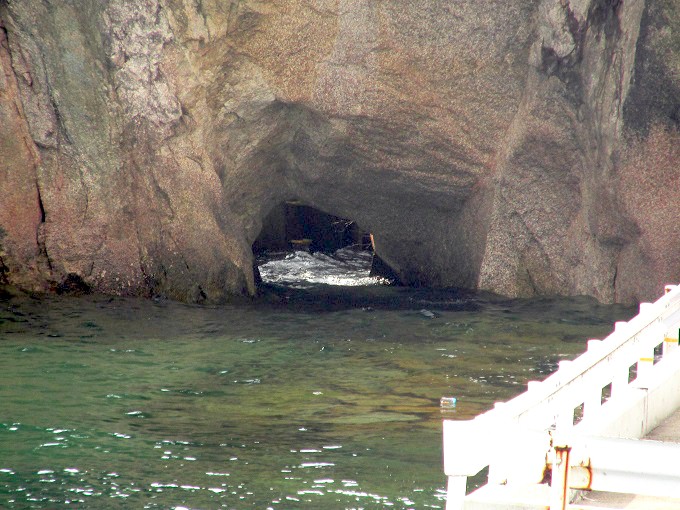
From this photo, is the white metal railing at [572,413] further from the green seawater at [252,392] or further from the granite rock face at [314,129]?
the granite rock face at [314,129]

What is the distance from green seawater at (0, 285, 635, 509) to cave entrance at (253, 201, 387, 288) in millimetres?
7135

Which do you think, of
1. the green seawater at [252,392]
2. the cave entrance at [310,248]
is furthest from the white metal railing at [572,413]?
the cave entrance at [310,248]

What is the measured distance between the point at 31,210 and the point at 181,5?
12.6 ft

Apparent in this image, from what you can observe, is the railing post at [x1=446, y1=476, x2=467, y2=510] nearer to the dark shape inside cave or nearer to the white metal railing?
the white metal railing

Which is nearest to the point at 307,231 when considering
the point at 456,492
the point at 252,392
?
the point at 252,392

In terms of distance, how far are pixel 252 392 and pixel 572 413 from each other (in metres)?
4.96

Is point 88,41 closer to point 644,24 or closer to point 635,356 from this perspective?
point 644,24

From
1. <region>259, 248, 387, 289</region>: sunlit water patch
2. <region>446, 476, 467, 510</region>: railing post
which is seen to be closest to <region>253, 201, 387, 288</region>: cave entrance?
<region>259, 248, 387, 289</region>: sunlit water patch

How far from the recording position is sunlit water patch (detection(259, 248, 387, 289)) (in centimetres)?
2042

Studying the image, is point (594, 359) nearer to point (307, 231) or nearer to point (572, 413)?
point (572, 413)

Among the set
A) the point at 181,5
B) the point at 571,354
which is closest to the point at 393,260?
the point at 181,5

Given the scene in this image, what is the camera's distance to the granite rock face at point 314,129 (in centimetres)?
1420

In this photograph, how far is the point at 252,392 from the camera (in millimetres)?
8945

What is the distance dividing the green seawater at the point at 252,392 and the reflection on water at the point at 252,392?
0.02 metres
